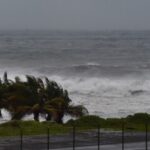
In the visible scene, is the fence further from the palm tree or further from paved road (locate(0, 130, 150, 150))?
the palm tree

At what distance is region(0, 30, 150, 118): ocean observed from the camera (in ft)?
210

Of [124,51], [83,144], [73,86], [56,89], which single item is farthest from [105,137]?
[124,51]

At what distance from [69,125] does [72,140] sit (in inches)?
278

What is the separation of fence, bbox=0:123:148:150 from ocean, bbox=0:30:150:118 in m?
19.2

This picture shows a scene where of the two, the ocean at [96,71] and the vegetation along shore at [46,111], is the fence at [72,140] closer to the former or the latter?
the vegetation along shore at [46,111]

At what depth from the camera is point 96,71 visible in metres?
99.9

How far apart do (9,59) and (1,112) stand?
7468 cm

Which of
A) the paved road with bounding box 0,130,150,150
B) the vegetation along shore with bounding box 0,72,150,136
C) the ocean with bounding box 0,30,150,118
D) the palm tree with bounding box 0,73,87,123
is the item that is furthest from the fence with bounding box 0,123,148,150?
the ocean with bounding box 0,30,150,118

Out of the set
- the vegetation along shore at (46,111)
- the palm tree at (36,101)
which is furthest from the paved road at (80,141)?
the palm tree at (36,101)

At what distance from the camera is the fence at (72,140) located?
101 ft

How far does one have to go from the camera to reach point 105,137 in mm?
34469

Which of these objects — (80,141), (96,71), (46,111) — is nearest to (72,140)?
(80,141)

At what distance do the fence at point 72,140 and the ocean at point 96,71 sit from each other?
19.2 metres

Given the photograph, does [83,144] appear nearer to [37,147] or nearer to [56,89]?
[37,147]
